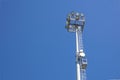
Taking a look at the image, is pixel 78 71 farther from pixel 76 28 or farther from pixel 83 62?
pixel 76 28

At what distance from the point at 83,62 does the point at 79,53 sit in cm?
77

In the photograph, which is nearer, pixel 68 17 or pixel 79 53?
pixel 79 53

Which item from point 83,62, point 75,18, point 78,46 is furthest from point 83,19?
point 83,62

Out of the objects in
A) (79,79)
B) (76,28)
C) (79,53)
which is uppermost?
(76,28)

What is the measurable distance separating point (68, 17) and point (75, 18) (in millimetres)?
524

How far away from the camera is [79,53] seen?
22.5 m

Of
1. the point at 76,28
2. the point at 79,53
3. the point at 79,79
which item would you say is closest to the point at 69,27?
the point at 76,28

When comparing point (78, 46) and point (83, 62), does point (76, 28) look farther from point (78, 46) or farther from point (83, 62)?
point (83, 62)

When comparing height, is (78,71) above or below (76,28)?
below

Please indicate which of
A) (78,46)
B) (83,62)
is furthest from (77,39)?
(83,62)

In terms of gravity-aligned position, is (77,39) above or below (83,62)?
above

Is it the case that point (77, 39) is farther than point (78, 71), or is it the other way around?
point (77, 39)

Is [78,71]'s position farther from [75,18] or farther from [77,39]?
[75,18]

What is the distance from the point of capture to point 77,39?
23578 millimetres
